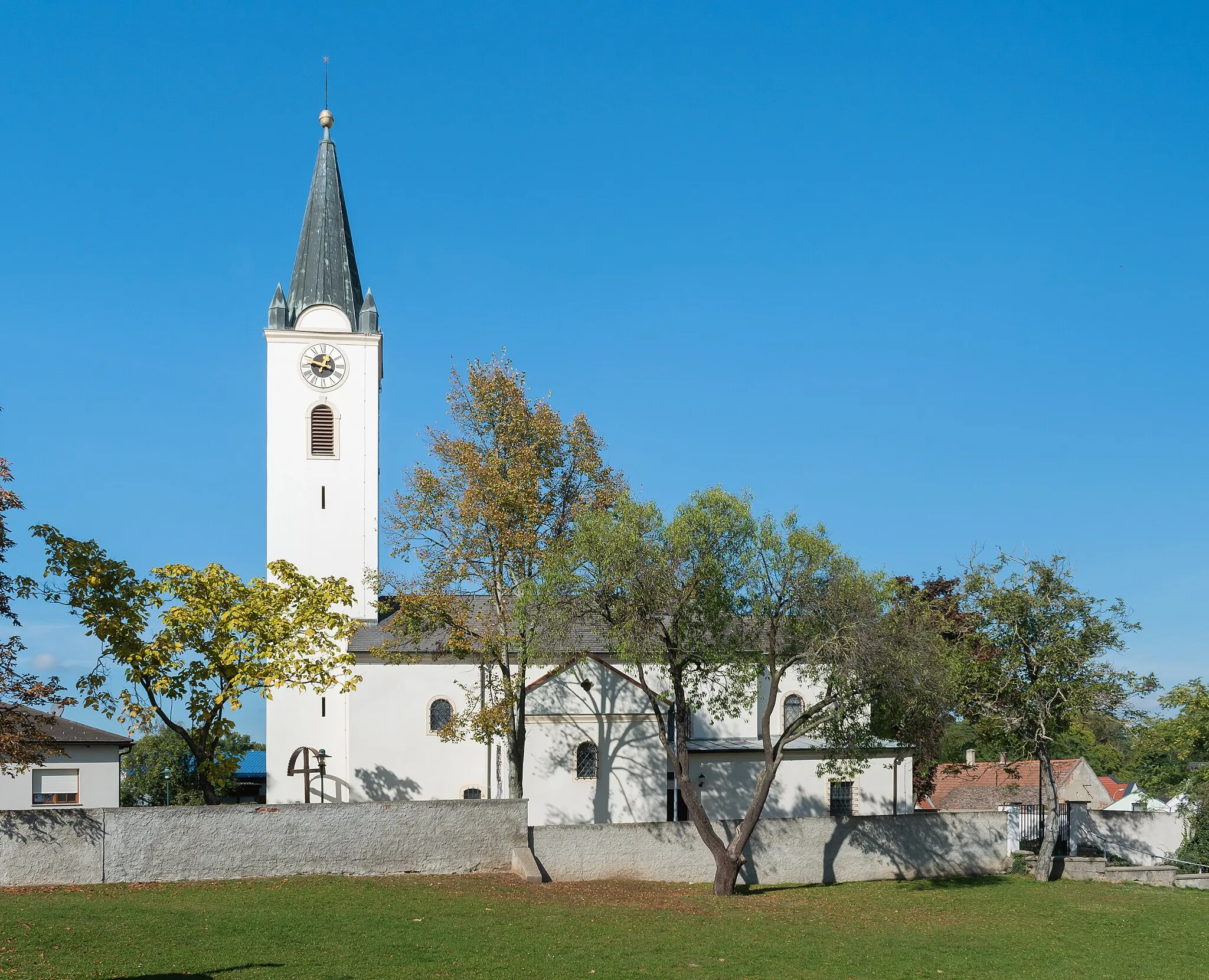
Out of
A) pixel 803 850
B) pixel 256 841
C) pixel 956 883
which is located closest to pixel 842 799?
pixel 956 883

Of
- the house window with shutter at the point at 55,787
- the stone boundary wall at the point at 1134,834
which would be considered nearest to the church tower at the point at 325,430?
the house window with shutter at the point at 55,787

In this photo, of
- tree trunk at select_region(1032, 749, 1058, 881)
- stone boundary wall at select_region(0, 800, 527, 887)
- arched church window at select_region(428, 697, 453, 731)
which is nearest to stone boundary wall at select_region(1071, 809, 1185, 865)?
tree trunk at select_region(1032, 749, 1058, 881)

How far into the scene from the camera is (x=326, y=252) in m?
46.6

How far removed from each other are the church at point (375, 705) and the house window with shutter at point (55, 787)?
9374 mm

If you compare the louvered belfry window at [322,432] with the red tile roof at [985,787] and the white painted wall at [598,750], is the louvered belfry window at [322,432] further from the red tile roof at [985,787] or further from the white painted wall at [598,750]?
the red tile roof at [985,787]

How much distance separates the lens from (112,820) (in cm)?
2448

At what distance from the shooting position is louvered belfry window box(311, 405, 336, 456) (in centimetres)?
4400

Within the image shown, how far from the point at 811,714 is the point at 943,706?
13.5 ft

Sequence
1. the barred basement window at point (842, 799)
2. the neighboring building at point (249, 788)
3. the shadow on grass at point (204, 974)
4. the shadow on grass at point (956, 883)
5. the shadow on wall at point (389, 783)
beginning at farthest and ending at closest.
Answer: the neighboring building at point (249, 788) < the barred basement window at point (842, 799) < the shadow on wall at point (389, 783) < the shadow on grass at point (956, 883) < the shadow on grass at point (204, 974)

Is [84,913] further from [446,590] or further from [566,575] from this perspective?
[446,590]

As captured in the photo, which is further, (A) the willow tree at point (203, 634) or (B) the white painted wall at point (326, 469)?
(B) the white painted wall at point (326, 469)

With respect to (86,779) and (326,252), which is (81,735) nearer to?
(86,779)

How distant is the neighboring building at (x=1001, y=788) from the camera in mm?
53281

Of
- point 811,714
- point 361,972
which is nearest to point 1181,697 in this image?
point 811,714
